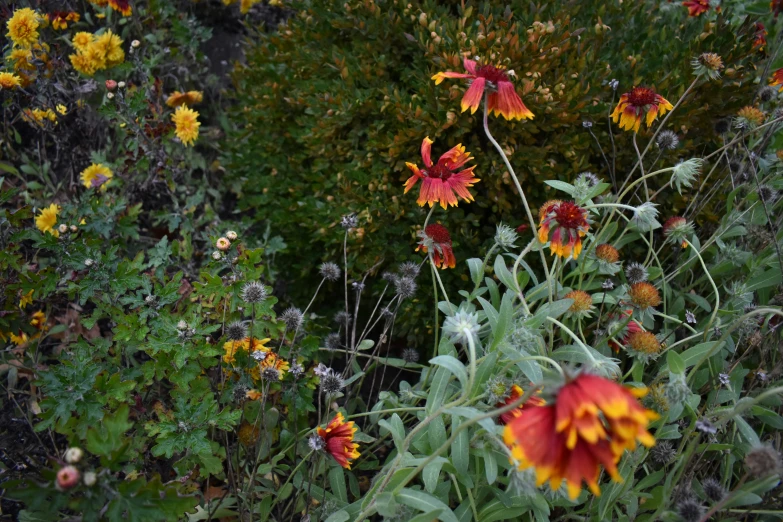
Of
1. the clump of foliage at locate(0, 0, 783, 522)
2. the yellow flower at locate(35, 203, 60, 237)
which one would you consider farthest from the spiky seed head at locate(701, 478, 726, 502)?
the yellow flower at locate(35, 203, 60, 237)

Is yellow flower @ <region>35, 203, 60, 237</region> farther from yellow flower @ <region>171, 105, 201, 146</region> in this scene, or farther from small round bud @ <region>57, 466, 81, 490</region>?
small round bud @ <region>57, 466, 81, 490</region>

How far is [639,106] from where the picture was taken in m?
1.75

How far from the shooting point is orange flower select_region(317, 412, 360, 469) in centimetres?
147

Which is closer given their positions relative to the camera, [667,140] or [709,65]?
[709,65]

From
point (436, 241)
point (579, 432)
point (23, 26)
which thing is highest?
point (23, 26)

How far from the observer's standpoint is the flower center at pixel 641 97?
173cm

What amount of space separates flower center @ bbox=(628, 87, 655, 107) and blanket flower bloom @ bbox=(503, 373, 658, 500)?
1.18m

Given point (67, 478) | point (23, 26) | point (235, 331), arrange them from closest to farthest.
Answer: point (67, 478), point (235, 331), point (23, 26)

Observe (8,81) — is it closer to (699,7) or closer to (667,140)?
(667,140)

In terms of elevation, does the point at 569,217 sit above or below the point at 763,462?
above

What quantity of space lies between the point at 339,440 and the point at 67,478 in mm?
642

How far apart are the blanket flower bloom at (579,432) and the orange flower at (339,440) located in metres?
0.70

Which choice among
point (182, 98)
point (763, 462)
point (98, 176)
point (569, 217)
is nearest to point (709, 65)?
point (569, 217)

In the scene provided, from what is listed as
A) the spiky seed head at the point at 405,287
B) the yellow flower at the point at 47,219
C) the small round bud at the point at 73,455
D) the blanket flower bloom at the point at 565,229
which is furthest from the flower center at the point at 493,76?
the yellow flower at the point at 47,219
